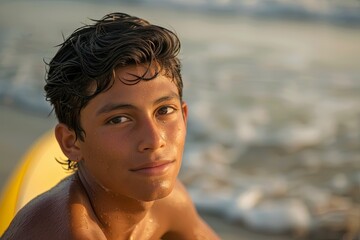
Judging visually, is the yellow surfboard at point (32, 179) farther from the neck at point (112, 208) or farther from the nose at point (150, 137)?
the nose at point (150, 137)

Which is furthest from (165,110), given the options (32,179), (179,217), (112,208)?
(32,179)

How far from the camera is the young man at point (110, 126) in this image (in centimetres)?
139

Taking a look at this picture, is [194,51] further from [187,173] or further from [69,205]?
[69,205]

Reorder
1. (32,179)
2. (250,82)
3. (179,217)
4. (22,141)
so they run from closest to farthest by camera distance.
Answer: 1. (179,217)
2. (32,179)
3. (22,141)
4. (250,82)

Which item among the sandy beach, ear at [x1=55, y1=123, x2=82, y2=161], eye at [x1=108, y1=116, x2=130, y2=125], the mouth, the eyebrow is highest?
the eyebrow

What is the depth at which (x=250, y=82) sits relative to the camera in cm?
509

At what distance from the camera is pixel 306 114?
446 centimetres

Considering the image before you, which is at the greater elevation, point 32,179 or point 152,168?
point 152,168

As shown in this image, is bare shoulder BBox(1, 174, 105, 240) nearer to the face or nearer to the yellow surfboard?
the face

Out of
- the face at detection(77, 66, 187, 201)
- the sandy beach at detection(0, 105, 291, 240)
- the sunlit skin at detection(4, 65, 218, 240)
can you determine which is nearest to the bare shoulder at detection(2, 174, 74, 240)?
the sunlit skin at detection(4, 65, 218, 240)

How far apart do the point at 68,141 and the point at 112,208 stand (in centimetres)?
17

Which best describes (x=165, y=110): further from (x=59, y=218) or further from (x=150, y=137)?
(x=59, y=218)

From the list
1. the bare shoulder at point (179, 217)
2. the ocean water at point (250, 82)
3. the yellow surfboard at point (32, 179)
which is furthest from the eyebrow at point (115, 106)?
the yellow surfboard at point (32, 179)

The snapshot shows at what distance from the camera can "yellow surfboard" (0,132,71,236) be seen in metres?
2.05
